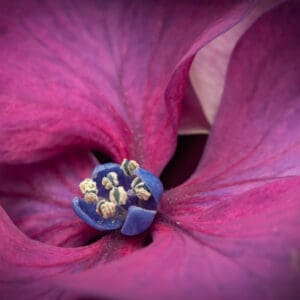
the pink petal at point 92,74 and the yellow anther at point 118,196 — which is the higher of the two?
the pink petal at point 92,74

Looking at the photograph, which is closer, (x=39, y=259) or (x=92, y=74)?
(x=39, y=259)

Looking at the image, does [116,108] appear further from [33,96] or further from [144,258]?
[144,258]

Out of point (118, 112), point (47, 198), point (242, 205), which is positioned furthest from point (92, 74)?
point (242, 205)

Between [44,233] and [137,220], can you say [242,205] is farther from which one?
[44,233]

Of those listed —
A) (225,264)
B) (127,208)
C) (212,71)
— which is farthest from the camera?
(212,71)

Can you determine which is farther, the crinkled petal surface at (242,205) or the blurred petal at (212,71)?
the blurred petal at (212,71)

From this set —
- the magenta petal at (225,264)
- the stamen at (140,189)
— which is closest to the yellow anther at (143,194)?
the stamen at (140,189)

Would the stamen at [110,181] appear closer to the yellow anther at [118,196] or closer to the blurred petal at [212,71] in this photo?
the yellow anther at [118,196]
